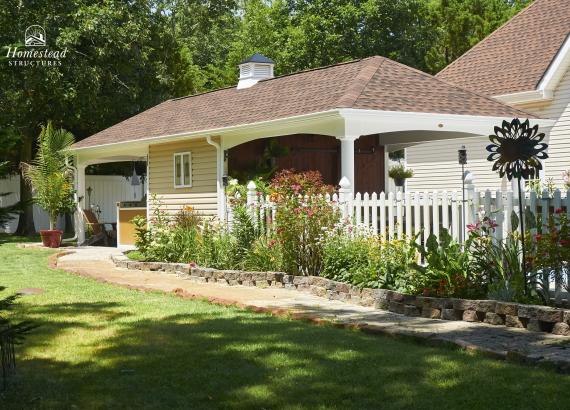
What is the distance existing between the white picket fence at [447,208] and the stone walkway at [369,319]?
1396 mm

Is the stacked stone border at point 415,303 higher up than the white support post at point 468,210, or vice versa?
the white support post at point 468,210

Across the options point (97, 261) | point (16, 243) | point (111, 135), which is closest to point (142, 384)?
point (97, 261)

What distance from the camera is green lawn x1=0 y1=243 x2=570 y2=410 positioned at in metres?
5.36

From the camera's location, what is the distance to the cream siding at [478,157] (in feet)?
62.6

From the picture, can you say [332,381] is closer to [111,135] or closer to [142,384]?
→ [142,384]

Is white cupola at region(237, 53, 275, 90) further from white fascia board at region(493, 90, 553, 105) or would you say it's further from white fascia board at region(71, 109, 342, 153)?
white fascia board at region(493, 90, 553, 105)

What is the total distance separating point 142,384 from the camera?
5.85 meters

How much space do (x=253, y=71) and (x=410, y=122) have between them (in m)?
8.00

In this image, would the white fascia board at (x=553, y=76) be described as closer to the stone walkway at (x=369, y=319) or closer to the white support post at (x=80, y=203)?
the stone walkway at (x=369, y=319)

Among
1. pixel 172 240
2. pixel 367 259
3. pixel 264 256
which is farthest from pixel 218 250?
pixel 367 259

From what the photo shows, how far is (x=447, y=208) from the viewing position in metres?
10.1

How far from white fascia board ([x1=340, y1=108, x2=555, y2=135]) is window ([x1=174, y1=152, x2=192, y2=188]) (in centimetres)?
617

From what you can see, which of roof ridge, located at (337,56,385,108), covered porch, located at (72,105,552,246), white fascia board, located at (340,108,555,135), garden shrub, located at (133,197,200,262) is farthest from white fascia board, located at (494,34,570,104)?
garden shrub, located at (133,197,200,262)

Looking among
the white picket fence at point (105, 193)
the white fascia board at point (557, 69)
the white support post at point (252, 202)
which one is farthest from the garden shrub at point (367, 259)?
the white picket fence at point (105, 193)
